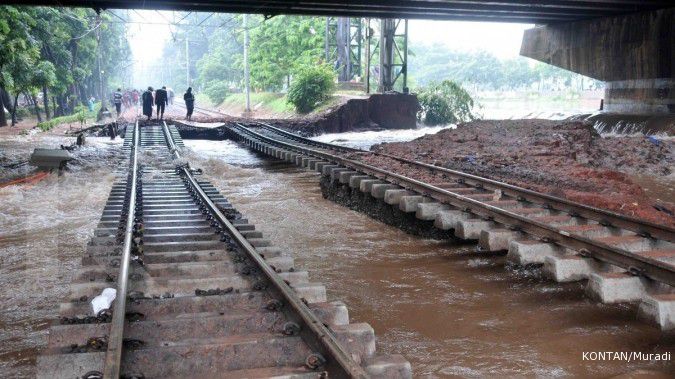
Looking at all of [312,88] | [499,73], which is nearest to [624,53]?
[312,88]

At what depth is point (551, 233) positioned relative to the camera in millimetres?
6480

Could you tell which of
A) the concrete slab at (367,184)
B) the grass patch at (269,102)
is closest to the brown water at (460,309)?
the concrete slab at (367,184)

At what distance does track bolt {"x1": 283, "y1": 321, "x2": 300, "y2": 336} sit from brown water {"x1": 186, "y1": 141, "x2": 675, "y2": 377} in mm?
1006

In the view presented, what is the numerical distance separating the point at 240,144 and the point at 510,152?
11188 millimetres

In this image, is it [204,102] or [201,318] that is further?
[204,102]

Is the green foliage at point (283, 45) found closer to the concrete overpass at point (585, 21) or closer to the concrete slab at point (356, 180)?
the concrete overpass at point (585, 21)

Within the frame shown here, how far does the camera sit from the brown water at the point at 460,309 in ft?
14.9

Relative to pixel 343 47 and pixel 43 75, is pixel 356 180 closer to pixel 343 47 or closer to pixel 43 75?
pixel 43 75

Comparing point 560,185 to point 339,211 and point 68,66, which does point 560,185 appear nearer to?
point 339,211

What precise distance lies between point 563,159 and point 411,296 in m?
9.44

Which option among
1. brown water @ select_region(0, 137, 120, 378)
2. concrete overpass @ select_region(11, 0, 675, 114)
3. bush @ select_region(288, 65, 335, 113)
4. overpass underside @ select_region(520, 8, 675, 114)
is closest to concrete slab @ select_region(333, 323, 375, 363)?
brown water @ select_region(0, 137, 120, 378)

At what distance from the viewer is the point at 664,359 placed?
4.36 meters

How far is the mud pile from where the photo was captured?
9.85 m

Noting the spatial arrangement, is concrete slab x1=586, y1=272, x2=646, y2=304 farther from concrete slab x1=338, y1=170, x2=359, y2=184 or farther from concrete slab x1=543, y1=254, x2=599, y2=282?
concrete slab x1=338, y1=170, x2=359, y2=184
